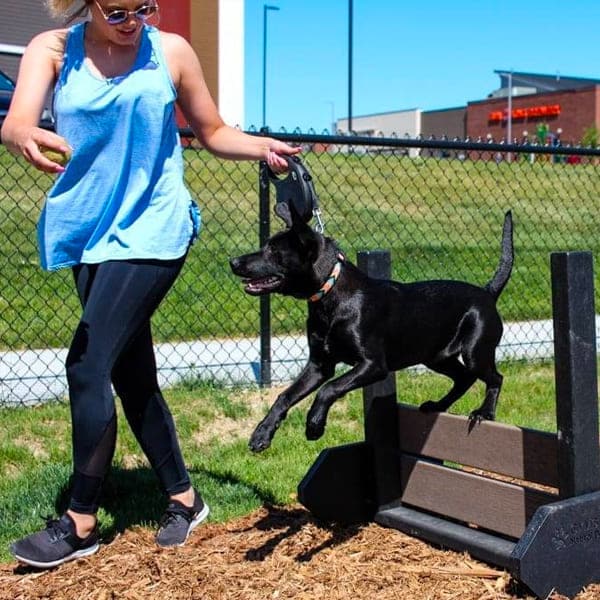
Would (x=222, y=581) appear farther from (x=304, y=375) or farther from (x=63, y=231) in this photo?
(x=63, y=231)

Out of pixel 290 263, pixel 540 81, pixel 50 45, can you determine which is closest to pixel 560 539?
pixel 290 263

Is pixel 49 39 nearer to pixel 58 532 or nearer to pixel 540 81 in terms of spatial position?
pixel 58 532

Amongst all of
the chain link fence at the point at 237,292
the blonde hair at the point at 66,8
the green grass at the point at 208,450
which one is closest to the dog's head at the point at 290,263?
the blonde hair at the point at 66,8

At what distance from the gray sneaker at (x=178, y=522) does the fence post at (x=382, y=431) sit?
72 cm

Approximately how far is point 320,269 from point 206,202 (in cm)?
815

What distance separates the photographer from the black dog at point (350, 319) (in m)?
3.18

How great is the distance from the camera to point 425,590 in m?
3.07

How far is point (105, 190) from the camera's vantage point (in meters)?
3.05

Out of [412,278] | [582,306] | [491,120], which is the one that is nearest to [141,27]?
[582,306]

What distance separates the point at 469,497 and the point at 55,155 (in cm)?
194

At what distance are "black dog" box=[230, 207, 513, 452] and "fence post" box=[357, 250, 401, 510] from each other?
0.94 ft

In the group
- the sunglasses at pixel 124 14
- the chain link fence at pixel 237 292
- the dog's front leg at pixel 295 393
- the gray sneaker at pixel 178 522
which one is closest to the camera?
the sunglasses at pixel 124 14

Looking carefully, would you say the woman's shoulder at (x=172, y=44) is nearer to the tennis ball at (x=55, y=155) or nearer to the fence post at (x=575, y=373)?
the tennis ball at (x=55, y=155)

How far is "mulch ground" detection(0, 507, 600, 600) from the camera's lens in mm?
3057
